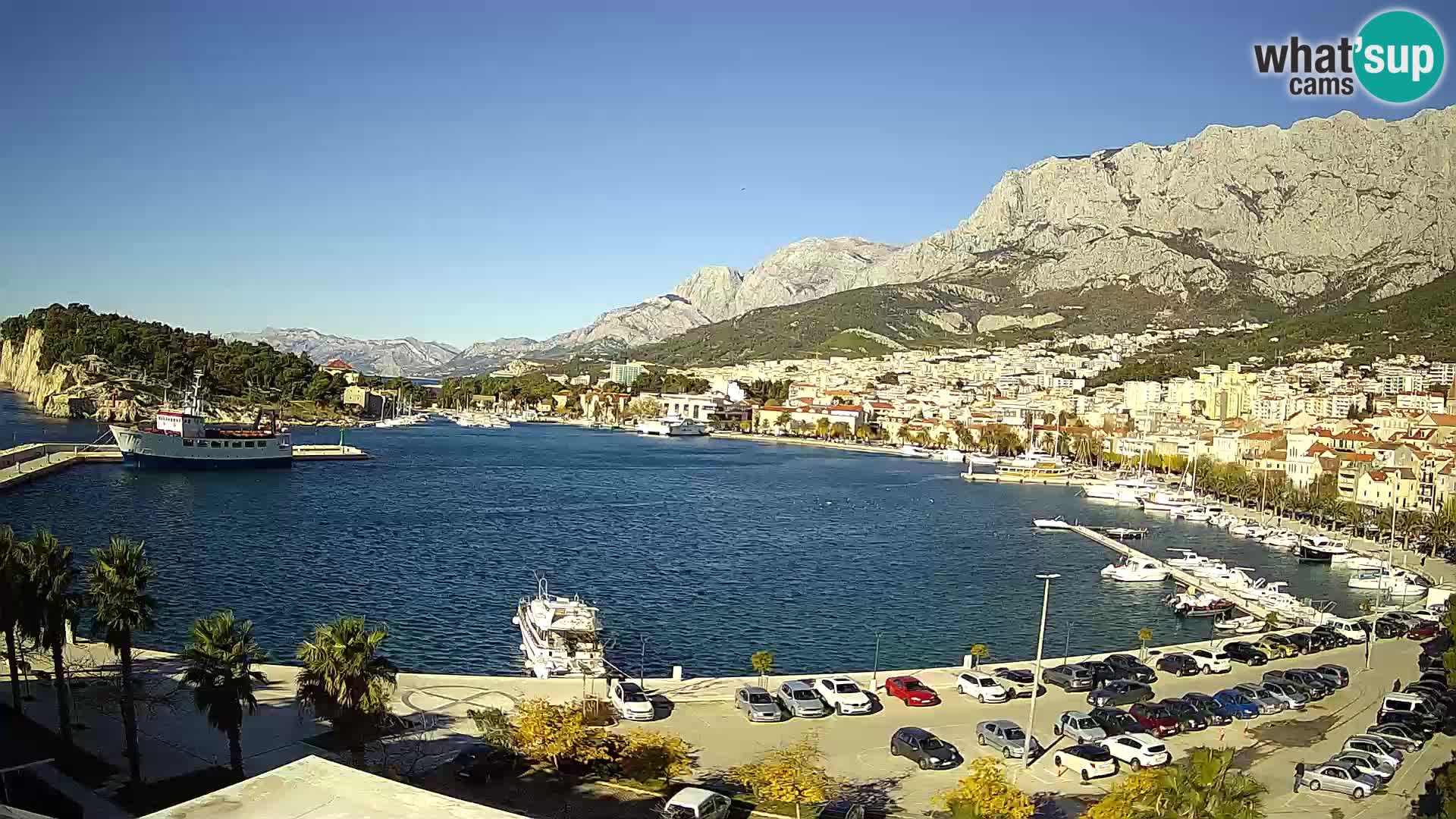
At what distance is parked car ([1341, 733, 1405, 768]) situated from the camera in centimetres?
1459

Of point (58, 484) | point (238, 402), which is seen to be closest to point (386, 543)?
point (58, 484)

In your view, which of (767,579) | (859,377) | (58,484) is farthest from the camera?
(859,377)

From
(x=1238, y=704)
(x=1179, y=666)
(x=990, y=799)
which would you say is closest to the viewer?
(x=990, y=799)

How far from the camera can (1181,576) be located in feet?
119

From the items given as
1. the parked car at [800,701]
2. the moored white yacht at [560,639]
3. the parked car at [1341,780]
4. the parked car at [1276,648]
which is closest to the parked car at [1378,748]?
the parked car at [1341,780]

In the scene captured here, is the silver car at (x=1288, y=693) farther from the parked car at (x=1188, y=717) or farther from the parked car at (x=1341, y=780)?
the parked car at (x=1341, y=780)

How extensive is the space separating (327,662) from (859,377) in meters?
148

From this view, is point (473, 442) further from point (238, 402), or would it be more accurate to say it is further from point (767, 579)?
point (767, 579)

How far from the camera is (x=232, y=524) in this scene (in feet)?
137

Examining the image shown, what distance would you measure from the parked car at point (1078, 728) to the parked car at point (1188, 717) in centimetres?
163

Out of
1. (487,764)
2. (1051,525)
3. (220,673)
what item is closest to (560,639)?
(487,764)

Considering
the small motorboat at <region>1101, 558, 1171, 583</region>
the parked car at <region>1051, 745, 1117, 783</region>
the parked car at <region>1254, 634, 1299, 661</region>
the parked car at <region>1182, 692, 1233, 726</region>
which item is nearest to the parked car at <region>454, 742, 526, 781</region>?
the parked car at <region>1051, 745, 1117, 783</region>

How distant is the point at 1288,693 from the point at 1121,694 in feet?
10.3

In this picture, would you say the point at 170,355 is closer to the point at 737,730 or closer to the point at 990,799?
the point at 737,730
